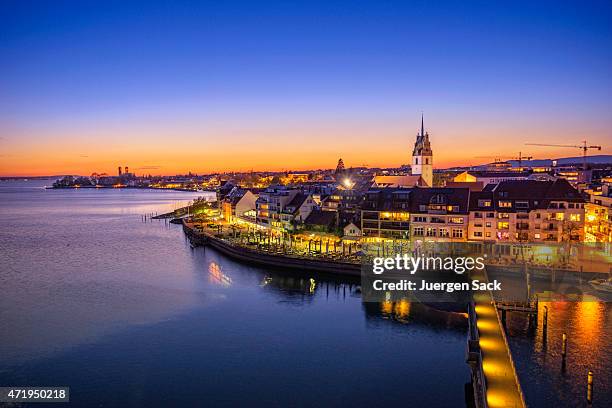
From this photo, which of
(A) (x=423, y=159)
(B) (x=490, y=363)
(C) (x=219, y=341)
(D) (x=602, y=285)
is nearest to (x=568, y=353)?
(B) (x=490, y=363)

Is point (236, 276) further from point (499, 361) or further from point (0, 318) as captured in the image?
point (499, 361)

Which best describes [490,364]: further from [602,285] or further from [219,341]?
[602,285]

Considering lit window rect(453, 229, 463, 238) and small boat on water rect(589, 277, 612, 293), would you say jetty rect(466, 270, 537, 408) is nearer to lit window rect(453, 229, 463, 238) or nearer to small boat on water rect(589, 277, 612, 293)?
small boat on water rect(589, 277, 612, 293)

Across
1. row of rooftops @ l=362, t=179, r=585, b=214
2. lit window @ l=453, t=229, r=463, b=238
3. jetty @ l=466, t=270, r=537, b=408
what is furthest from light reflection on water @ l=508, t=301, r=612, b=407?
row of rooftops @ l=362, t=179, r=585, b=214

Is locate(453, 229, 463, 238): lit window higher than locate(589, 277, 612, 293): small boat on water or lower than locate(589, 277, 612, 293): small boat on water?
higher

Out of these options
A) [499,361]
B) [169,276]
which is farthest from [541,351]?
[169,276]

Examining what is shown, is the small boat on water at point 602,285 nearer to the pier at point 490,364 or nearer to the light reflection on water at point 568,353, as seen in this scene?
the light reflection on water at point 568,353

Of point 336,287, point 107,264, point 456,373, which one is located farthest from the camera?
point 107,264
